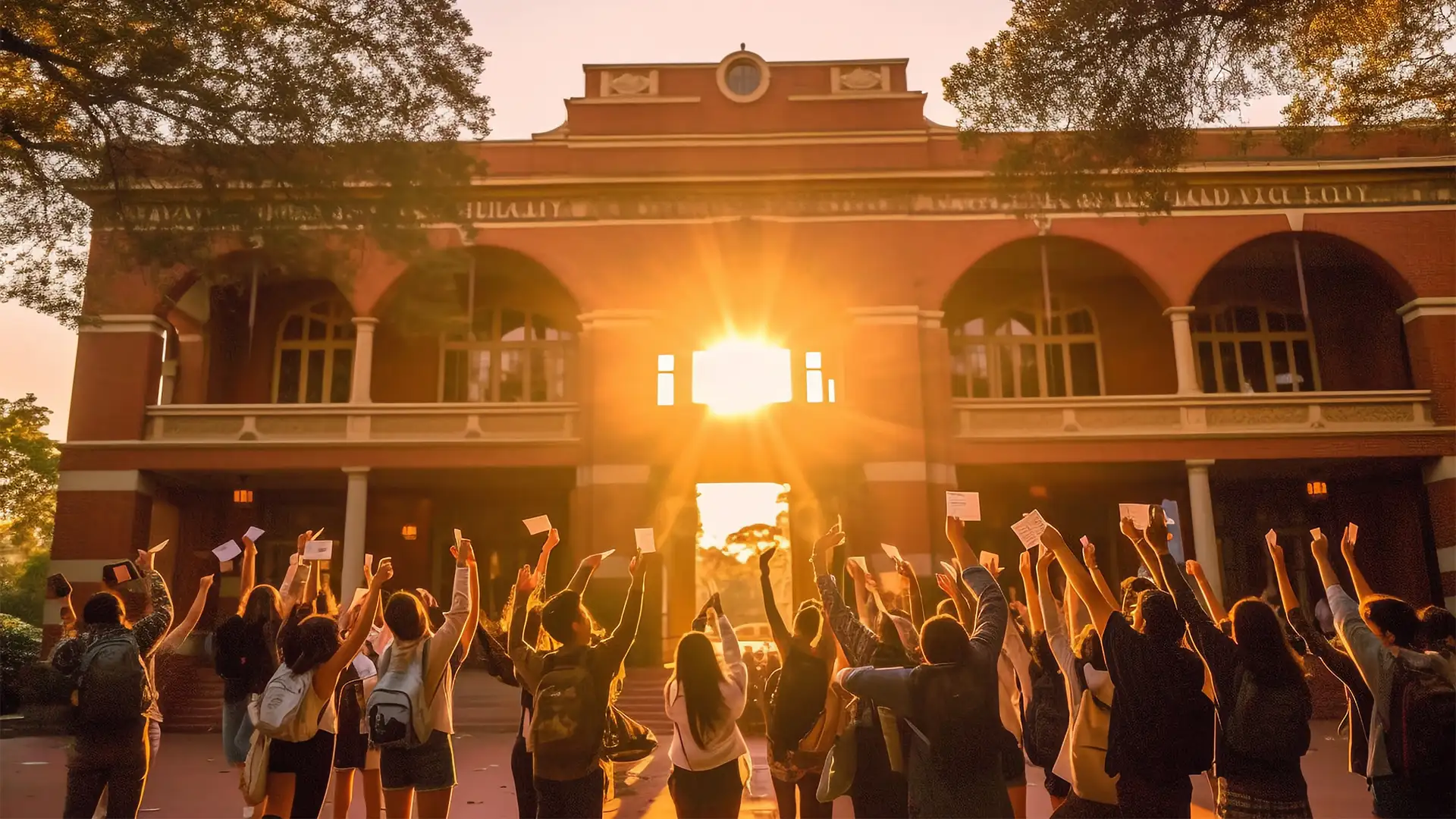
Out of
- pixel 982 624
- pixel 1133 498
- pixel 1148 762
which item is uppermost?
pixel 1133 498

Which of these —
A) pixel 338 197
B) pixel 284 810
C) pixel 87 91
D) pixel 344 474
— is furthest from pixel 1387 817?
pixel 344 474

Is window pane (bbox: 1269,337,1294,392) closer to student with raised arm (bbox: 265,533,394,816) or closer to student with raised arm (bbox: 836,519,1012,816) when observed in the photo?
student with raised arm (bbox: 836,519,1012,816)

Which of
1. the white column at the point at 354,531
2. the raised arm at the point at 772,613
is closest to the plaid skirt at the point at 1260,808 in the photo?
the raised arm at the point at 772,613

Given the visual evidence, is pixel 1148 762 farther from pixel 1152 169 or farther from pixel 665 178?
pixel 665 178

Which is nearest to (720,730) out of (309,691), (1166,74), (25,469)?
(309,691)

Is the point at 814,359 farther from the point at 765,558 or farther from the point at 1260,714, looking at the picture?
the point at 1260,714

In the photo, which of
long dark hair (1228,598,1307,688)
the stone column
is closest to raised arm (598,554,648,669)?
long dark hair (1228,598,1307,688)

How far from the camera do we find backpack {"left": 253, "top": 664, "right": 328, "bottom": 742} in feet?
15.3

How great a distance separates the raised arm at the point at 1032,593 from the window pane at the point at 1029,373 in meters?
15.6

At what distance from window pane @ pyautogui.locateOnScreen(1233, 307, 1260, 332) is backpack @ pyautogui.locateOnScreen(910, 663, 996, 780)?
20092mm

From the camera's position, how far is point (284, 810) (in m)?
4.88

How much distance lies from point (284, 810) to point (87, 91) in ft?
21.3

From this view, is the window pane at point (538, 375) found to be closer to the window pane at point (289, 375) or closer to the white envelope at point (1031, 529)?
the window pane at point (289, 375)

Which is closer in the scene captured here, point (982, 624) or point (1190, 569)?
point (982, 624)
